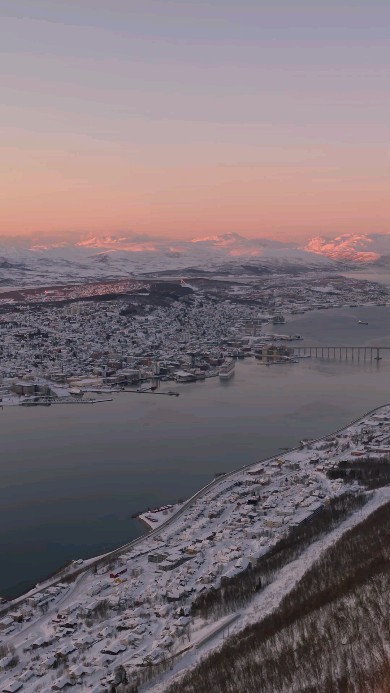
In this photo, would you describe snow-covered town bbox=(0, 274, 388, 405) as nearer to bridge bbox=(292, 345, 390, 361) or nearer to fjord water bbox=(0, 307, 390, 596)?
bridge bbox=(292, 345, 390, 361)

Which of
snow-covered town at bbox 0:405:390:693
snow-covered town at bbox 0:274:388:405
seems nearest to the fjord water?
snow-covered town at bbox 0:405:390:693

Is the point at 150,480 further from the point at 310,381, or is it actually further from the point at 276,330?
the point at 276,330

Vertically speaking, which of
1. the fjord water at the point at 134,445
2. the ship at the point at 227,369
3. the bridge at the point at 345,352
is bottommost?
the fjord water at the point at 134,445

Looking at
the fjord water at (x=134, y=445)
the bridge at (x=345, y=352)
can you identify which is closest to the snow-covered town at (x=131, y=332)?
the bridge at (x=345, y=352)

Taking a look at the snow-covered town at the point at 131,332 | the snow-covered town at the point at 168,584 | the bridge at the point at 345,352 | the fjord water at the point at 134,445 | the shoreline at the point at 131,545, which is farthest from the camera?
the bridge at the point at 345,352

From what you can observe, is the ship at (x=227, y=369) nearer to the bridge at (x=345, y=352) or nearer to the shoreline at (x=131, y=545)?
the bridge at (x=345, y=352)

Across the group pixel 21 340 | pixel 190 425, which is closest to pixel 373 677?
pixel 190 425
